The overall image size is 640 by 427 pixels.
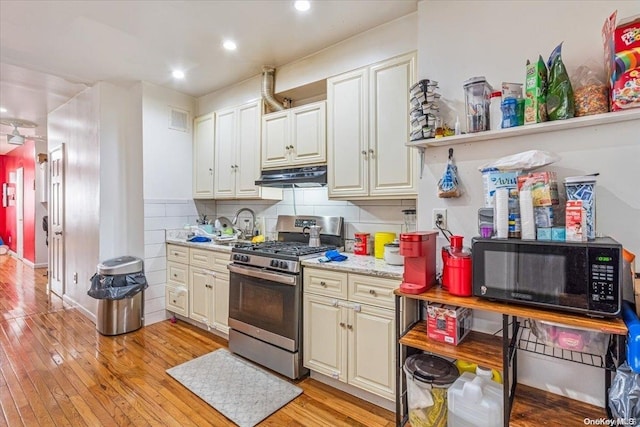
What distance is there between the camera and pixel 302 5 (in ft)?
7.04

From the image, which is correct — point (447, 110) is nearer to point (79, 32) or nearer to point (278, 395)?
point (278, 395)

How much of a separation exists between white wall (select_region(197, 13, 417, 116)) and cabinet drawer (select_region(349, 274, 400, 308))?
1.61m

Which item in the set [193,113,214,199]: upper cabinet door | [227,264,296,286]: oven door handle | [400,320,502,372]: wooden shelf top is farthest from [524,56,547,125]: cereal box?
[193,113,214,199]: upper cabinet door

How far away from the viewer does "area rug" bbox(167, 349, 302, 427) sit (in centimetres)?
204

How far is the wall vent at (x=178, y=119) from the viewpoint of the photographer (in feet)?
12.2

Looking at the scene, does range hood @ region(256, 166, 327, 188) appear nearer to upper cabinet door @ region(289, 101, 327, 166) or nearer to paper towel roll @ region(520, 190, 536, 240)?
upper cabinet door @ region(289, 101, 327, 166)

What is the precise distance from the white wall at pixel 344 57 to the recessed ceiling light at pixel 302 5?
0.52 meters

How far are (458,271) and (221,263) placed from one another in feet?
7.07

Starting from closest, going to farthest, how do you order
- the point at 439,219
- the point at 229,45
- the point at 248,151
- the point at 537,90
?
1. the point at 537,90
2. the point at 439,219
3. the point at 229,45
4. the point at 248,151

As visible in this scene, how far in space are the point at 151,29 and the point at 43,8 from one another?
66 cm

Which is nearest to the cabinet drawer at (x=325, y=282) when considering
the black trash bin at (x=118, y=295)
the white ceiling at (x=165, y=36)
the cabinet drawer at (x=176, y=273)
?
the cabinet drawer at (x=176, y=273)

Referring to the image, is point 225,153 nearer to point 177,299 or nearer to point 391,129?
point 177,299

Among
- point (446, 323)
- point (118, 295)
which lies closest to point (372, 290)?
point (446, 323)

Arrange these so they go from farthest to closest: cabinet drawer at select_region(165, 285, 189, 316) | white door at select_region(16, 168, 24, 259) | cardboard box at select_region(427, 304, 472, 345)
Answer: white door at select_region(16, 168, 24, 259) → cabinet drawer at select_region(165, 285, 189, 316) → cardboard box at select_region(427, 304, 472, 345)
